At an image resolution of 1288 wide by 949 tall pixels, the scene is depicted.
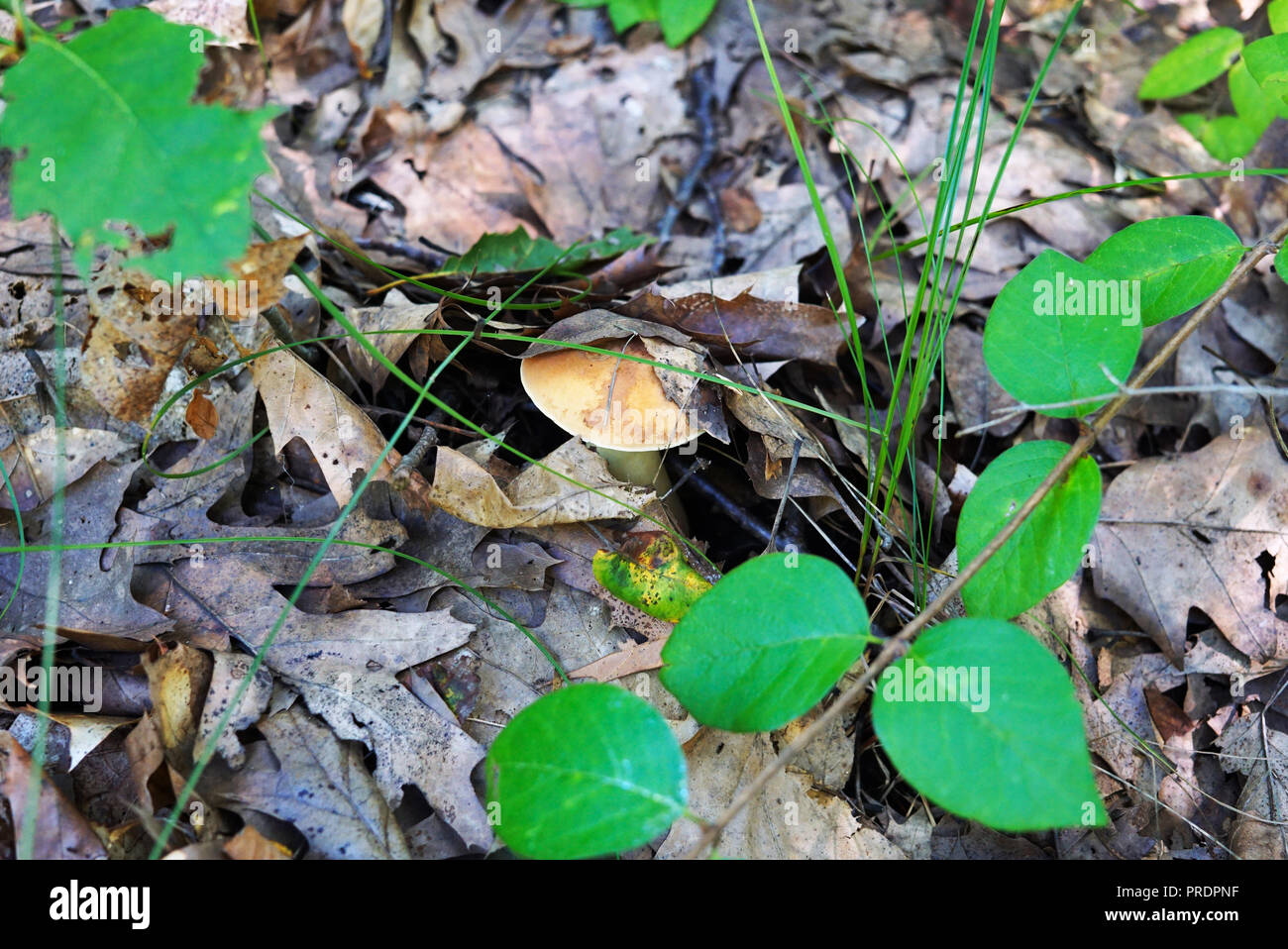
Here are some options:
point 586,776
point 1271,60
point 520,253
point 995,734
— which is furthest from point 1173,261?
point 520,253

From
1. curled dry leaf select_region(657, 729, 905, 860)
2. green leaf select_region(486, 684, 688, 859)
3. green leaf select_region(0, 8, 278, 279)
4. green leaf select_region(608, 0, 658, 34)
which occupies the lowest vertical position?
curled dry leaf select_region(657, 729, 905, 860)

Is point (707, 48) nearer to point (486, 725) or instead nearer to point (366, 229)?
point (366, 229)

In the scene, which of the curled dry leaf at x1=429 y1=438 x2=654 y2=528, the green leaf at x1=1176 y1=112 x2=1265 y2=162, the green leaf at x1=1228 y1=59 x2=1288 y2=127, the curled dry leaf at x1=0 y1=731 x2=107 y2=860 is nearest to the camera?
the curled dry leaf at x1=0 y1=731 x2=107 y2=860

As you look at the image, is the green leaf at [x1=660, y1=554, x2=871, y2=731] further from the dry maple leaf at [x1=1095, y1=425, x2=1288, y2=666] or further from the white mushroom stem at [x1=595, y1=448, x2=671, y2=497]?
the dry maple leaf at [x1=1095, y1=425, x2=1288, y2=666]

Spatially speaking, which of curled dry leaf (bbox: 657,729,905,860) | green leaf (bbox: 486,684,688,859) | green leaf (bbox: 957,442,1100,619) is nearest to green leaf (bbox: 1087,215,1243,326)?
green leaf (bbox: 957,442,1100,619)

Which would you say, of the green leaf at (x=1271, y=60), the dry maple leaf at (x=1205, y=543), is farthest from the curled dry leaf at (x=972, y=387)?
the green leaf at (x=1271, y=60)
